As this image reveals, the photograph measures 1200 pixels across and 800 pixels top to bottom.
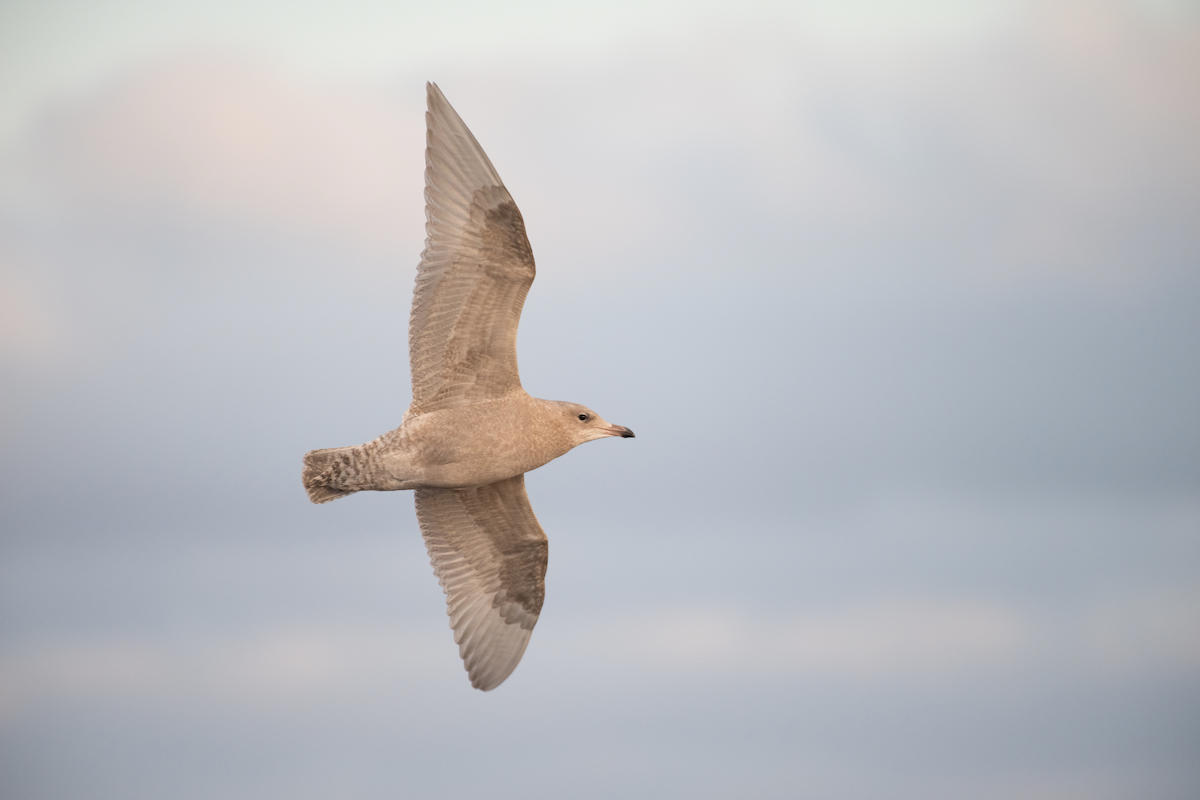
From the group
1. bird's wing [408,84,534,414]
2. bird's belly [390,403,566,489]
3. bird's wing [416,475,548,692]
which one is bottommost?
bird's wing [416,475,548,692]

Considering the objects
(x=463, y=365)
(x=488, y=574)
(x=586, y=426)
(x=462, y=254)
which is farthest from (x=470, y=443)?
(x=488, y=574)

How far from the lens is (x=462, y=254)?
2119 centimetres

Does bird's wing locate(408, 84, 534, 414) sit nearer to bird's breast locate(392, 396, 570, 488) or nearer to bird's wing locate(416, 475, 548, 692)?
bird's breast locate(392, 396, 570, 488)

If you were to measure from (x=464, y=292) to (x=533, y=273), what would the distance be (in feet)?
3.76

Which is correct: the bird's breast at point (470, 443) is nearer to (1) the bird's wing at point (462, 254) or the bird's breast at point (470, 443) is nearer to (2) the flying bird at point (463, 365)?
(2) the flying bird at point (463, 365)

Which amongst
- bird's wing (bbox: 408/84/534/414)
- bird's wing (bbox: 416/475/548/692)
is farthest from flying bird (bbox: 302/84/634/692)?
bird's wing (bbox: 416/475/548/692)

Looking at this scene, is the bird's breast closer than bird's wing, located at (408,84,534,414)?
No

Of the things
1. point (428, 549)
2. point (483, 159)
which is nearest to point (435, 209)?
point (483, 159)

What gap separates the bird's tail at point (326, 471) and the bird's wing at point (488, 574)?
2.25m

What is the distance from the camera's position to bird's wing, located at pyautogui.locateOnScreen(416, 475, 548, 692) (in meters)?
23.6

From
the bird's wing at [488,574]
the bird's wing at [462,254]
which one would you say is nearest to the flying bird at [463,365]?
the bird's wing at [462,254]

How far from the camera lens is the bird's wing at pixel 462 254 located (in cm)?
2117

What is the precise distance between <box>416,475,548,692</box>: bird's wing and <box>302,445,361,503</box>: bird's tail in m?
2.25

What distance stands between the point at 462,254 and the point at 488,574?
241 inches
